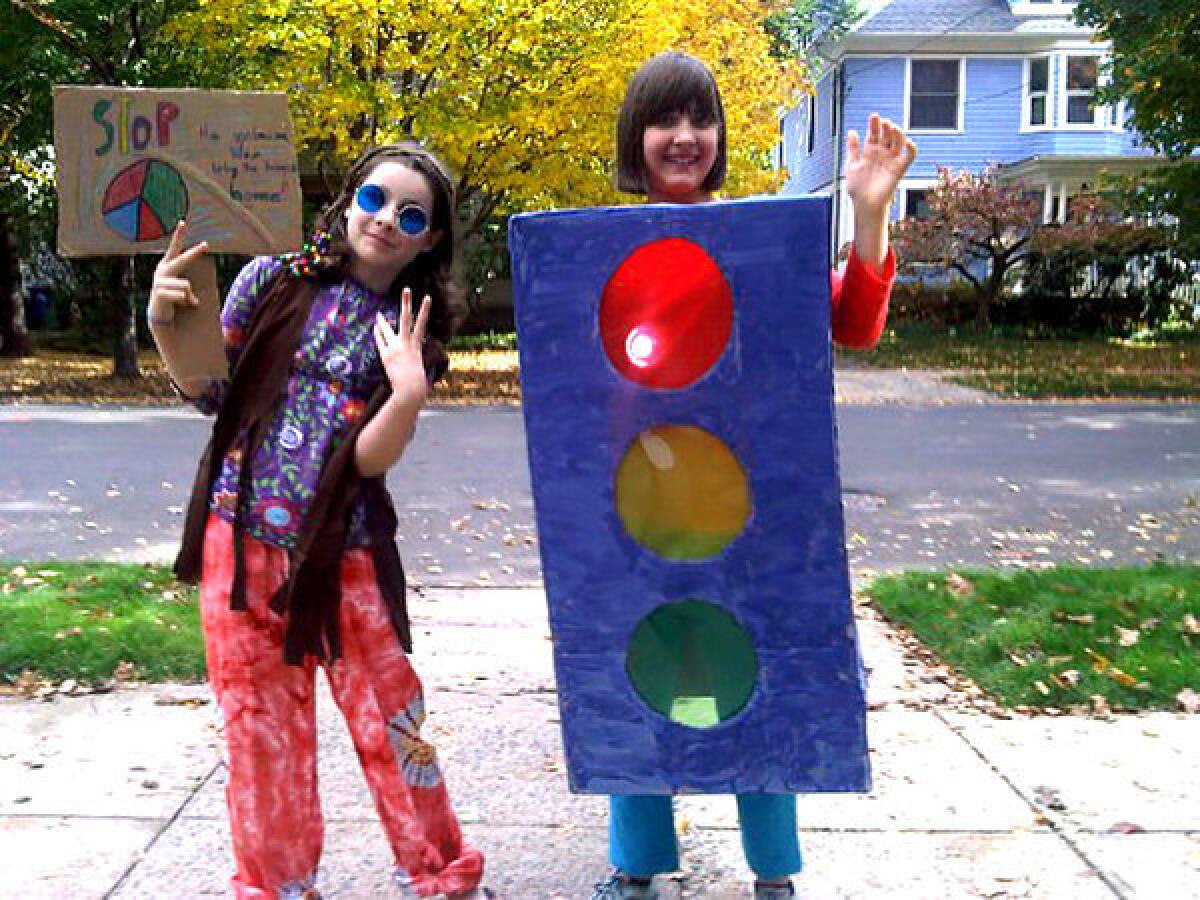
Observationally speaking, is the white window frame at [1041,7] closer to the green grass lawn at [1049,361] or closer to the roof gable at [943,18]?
the roof gable at [943,18]

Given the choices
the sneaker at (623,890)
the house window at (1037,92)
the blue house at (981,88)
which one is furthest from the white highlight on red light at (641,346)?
the house window at (1037,92)

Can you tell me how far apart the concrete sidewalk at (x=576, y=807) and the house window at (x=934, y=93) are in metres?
23.2

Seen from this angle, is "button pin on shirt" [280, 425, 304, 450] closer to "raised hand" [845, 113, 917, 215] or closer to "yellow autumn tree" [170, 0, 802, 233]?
"raised hand" [845, 113, 917, 215]

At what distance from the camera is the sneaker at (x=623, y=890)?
2605mm

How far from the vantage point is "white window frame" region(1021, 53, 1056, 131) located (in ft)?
81.8

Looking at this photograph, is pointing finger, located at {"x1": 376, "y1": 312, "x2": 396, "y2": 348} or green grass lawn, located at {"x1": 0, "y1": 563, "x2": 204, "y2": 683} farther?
green grass lawn, located at {"x1": 0, "y1": 563, "x2": 204, "y2": 683}

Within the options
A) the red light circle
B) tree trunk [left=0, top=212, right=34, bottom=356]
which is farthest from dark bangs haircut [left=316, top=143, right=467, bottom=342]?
tree trunk [left=0, top=212, right=34, bottom=356]

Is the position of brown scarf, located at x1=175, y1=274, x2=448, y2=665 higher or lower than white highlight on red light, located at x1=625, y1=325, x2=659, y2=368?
lower

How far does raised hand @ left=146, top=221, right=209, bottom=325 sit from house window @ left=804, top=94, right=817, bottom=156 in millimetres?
28707

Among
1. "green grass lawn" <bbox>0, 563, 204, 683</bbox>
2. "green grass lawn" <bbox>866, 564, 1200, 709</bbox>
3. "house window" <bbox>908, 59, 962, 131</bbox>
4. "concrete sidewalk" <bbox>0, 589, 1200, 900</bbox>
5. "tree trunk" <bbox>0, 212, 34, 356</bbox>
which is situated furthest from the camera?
"house window" <bbox>908, 59, 962, 131</bbox>

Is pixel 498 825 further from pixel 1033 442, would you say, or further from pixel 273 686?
pixel 1033 442

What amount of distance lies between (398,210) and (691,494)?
75cm

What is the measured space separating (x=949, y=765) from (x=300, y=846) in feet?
6.19

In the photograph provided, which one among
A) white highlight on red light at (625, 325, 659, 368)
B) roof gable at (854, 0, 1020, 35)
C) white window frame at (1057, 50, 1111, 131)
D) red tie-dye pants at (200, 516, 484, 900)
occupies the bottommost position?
red tie-dye pants at (200, 516, 484, 900)
